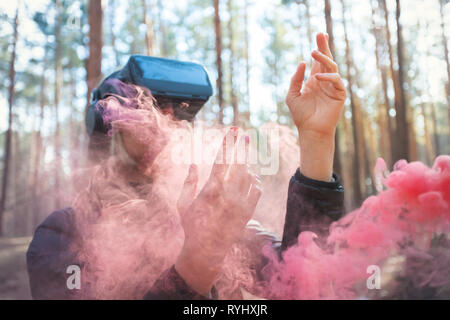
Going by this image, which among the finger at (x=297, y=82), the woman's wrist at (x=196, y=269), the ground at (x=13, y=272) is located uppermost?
the finger at (x=297, y=82)

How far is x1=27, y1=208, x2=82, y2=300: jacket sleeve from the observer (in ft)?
4.83

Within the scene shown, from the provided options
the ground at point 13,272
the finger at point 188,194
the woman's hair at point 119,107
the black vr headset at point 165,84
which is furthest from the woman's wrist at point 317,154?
the ground at point 13,272

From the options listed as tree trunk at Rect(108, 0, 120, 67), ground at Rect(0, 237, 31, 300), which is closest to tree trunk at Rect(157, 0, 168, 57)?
tree trunk at Rect(108, 0, 120, 67)

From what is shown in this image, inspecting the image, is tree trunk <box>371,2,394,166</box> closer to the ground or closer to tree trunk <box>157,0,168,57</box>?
tree trunk <box>157,0,168,57</box>

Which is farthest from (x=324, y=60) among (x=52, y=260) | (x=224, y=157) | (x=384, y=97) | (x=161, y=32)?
(x=161, y=32)

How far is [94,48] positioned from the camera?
6.36 m

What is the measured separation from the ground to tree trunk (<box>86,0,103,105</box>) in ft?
19.7

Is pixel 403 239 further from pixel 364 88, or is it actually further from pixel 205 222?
pixel 364 88

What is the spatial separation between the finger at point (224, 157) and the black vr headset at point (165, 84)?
2.21 feet

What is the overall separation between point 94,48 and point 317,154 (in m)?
6.11

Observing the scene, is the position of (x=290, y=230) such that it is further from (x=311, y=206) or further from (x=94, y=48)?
(x=94, y=48)

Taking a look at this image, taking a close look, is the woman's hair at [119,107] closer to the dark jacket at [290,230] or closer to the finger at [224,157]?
the dark jacket at [290,230]

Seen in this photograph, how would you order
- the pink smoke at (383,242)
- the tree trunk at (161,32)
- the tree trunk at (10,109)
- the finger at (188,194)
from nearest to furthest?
the pink smoke at (383,242)
the finger at (188,194)
the tree trunk at (10,109)
the tree trunk at (161,32)

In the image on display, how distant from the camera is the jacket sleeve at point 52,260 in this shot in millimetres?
1473
